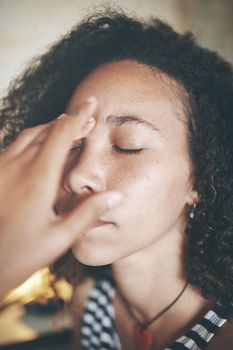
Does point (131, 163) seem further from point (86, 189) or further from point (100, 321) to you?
point (100, 321)


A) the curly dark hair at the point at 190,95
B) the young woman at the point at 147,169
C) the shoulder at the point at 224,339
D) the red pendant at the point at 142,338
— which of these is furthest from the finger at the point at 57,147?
the red pendant at the point at 142,338

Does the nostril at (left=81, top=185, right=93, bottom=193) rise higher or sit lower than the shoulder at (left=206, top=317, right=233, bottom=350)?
higher

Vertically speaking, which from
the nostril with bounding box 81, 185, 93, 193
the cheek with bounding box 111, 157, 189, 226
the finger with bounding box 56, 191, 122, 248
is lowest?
the finger with bounding box 56, 191, 122, 248

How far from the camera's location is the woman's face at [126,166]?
0.61 metres

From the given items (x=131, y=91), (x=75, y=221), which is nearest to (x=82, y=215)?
(x=75, y=221)

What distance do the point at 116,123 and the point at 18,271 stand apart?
1.12 feet

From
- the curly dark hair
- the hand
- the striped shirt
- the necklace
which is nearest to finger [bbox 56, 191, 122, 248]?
the hand

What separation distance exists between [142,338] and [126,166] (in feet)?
1.58

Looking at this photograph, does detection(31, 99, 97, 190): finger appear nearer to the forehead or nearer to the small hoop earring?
the forehead

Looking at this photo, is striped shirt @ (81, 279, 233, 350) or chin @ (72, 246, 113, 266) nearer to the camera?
chin @ (72, 246, 113, 266)

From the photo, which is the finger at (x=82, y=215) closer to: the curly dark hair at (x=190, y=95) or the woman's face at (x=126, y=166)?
the woman's face at (x=126, y=166)

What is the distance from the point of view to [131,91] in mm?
640

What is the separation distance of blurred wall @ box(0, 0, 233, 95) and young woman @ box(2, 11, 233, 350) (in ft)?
0.11

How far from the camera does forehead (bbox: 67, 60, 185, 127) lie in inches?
24.8
